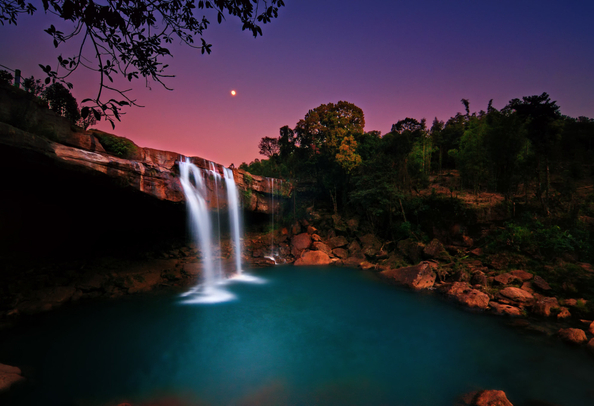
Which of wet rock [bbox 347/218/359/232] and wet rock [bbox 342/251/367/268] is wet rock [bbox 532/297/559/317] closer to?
wet rock [bbox 342/251/367/268]

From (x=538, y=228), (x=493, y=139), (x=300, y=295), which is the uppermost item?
(x=493, y=139)

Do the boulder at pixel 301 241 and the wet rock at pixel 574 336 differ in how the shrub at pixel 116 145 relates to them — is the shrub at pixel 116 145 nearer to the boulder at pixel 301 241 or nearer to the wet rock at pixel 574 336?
the boulder at pixel 301 241

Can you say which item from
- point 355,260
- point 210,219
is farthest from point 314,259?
point 210,219

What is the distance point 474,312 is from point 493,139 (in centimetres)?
1232

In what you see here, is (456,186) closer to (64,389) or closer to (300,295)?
(300,295)

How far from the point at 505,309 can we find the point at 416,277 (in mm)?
3637

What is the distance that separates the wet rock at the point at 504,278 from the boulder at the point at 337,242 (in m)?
9.18

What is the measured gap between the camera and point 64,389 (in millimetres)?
5438

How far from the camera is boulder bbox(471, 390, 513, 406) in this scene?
14.9ft

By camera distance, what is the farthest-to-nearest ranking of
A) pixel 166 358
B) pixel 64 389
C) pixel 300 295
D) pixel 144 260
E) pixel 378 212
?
1. pixel 378 212
2. pixel 144 260
3. pixel 300 295
4. pixel 166 358
5. pixel 64 389

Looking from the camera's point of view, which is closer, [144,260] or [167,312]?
[167,312]

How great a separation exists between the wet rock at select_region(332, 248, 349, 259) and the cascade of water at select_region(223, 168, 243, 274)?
6.56m

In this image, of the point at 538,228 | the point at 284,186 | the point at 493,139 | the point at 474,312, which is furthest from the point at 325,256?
the point at 493,139

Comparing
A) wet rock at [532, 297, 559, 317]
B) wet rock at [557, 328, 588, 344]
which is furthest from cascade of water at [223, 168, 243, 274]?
wet rock at [557, 328, 588, 344]
